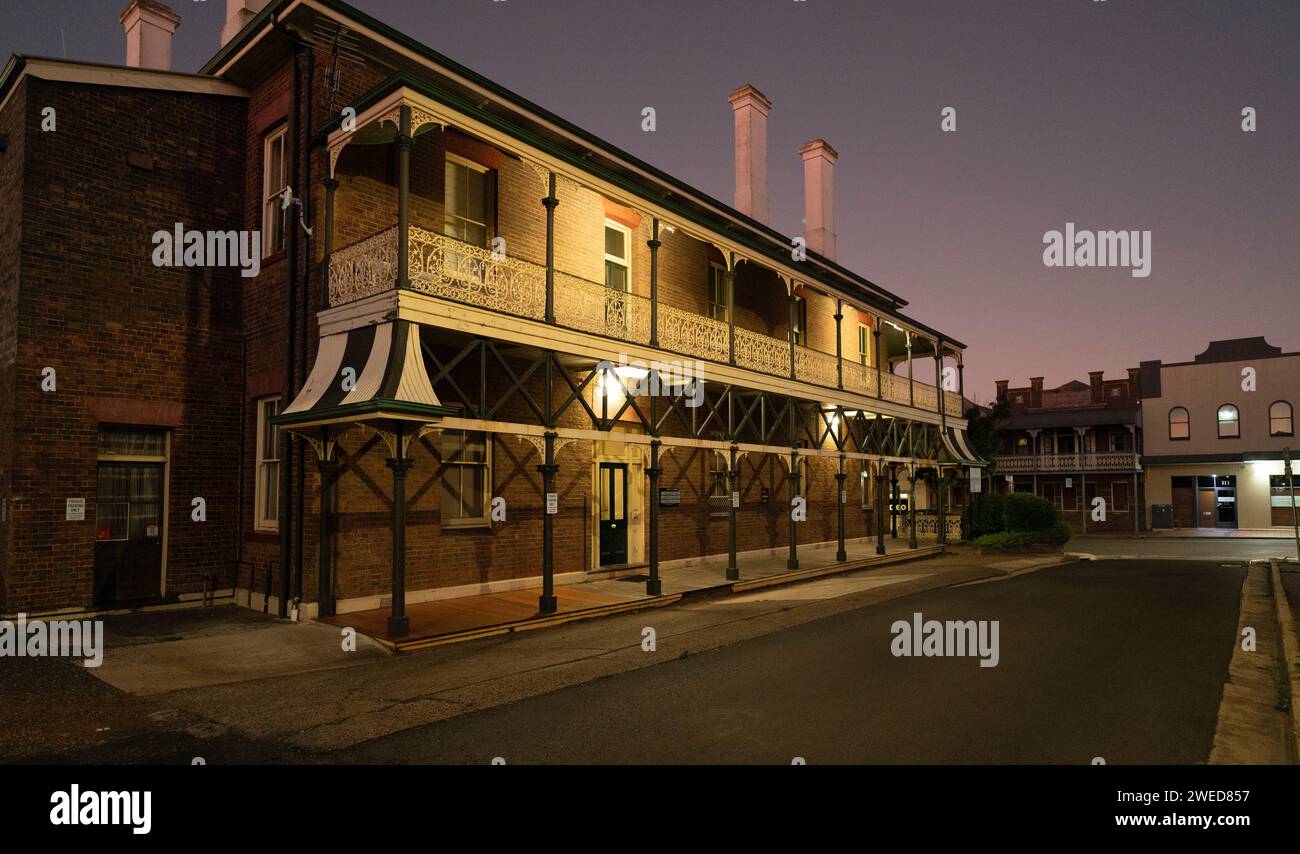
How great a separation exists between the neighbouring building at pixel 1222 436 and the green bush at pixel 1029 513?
21486mm

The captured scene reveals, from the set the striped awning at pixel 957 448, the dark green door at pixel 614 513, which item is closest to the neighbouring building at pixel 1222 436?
the striped awning at pixel 957 448

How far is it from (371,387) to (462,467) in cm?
392

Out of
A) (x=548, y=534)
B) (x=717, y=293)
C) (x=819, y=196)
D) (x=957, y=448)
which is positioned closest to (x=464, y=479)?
(x=548, y=534)

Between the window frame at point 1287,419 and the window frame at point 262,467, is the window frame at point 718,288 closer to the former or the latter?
the window frame at point 262,467

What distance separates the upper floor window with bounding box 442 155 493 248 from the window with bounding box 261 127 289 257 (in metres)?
2.56

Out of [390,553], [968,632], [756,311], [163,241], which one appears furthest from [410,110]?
[756,311]

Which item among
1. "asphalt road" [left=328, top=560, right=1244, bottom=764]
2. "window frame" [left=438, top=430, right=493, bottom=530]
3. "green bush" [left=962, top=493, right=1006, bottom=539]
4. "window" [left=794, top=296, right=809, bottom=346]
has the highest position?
"window" [left=794, top=296, right=809, bottom=346]

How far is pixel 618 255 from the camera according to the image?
1698 cm

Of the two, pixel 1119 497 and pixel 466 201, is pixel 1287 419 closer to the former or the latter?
pixel 1119 497

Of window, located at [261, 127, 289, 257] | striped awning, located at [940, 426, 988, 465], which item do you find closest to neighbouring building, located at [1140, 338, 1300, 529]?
striped awning, located at [940, 426, 988, 465]

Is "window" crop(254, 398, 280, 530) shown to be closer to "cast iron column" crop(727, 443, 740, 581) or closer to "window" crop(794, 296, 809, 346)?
"cast iron column" crop(727, 443, 740, 581)

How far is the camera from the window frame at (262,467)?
12.5 metres

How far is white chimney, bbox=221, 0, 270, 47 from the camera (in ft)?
46.6
